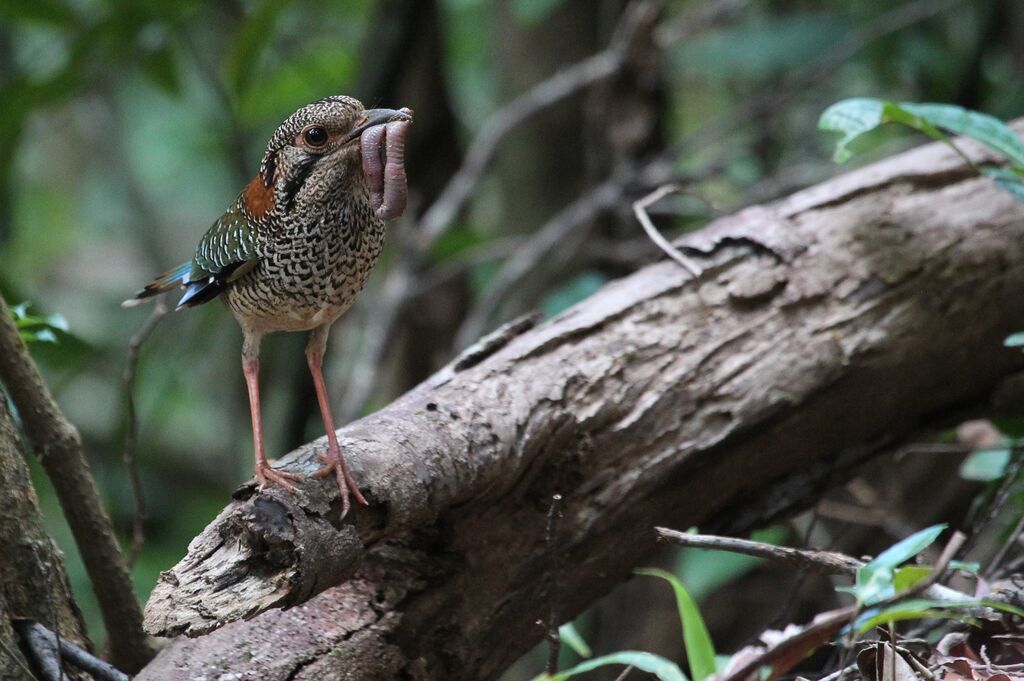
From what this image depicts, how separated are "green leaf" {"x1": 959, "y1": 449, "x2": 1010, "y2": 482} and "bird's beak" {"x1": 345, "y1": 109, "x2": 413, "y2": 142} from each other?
7.01 feet

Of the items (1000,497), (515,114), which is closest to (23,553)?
(1000,497)

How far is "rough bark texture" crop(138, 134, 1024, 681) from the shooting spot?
214 cm

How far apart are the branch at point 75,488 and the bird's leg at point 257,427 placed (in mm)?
425

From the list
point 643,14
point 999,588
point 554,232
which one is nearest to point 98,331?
point 554,232

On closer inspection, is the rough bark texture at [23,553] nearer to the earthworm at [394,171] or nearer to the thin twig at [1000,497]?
the earthworm at [394,171]

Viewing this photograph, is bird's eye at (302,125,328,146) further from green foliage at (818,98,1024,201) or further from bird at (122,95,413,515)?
green foliage at (818,98,1024,201)

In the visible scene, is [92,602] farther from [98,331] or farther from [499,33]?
[499,33]

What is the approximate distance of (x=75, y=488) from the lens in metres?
2.46

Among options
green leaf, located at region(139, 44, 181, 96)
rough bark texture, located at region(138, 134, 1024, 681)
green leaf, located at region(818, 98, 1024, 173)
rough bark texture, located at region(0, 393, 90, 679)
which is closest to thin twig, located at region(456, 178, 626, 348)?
rough bark texture, located at region(138, 134, 1024, 681)

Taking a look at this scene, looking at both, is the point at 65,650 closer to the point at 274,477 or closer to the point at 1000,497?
the point at 274,477

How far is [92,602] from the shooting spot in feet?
18.6

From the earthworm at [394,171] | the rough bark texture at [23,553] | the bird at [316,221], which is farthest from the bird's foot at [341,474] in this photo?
the rough bark texture at [23,553]

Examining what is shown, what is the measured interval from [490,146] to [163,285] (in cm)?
236

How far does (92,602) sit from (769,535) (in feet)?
12.5
